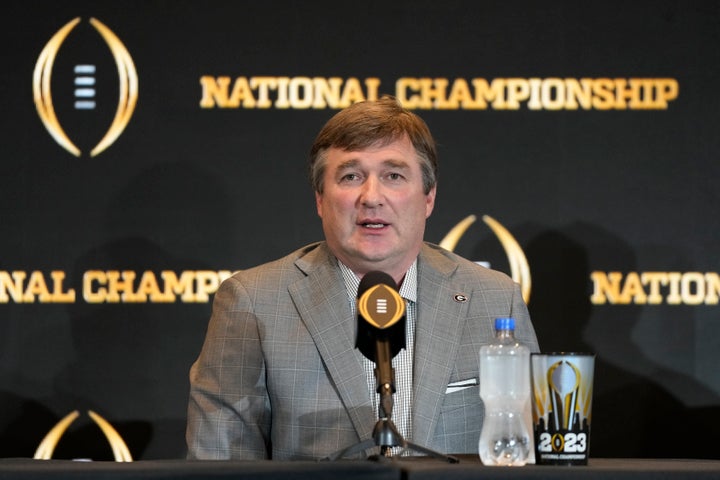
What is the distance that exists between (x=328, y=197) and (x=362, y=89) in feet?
3.75

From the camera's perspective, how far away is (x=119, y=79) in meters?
3.77

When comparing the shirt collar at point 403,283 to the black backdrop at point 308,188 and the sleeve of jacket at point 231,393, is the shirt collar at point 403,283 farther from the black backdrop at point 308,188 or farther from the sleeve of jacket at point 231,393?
the black backdrop at point 308,188

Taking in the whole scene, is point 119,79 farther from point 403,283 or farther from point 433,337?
point 433,337

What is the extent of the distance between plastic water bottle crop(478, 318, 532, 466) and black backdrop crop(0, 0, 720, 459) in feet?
5.75

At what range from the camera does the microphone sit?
182cm

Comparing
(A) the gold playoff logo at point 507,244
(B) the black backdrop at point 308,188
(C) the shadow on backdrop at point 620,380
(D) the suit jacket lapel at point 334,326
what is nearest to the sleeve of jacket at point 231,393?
(D) the suit jacket lapel at point 334,326

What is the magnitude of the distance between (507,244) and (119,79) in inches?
60.4

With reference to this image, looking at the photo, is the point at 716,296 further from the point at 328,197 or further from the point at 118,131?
the point at 118,131

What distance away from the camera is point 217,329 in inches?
107

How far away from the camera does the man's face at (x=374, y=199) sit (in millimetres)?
2662

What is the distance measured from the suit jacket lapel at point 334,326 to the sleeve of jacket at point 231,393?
147mm

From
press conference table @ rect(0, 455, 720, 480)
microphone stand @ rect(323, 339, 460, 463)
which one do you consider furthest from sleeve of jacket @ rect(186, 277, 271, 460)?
Answer: press conference table @ rect(0, 455, 720, 480)

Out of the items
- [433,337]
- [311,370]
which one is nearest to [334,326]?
[311,370]

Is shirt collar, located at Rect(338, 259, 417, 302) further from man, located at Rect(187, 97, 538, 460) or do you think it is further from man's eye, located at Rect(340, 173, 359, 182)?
man's eye, located at Rect(340, 173, 359, 182)
